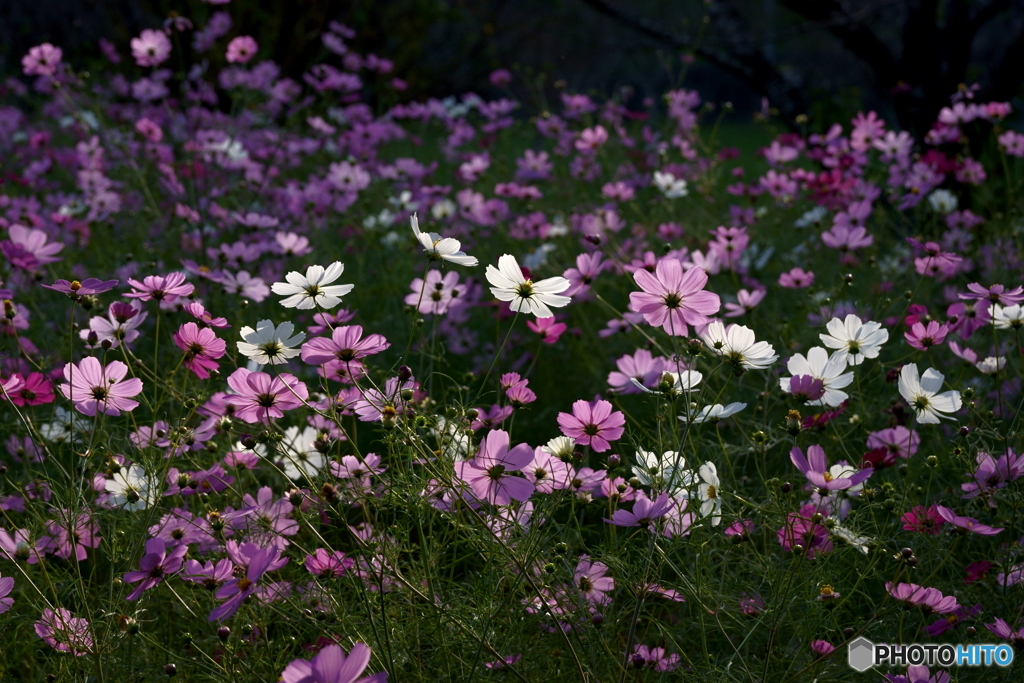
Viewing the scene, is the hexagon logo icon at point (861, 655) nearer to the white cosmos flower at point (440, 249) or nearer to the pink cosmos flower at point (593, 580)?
the pink cosmos flower at point (593, 580)

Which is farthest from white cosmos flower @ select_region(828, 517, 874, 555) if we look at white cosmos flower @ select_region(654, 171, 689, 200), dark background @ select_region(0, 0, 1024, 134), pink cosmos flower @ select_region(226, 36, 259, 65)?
pink cosmos flower @ select_region(226, 36, 259, 65)

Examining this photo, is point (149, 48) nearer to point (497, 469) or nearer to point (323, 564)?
point (323, 564)

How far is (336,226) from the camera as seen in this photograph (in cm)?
320

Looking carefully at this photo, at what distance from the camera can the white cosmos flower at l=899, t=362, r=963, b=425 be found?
1252 mm

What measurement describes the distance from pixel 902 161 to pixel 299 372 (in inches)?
79.8

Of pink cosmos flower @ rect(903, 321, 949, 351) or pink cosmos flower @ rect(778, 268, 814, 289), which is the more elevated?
pink cosmos flower @ rect(903, 321, 949, 351)

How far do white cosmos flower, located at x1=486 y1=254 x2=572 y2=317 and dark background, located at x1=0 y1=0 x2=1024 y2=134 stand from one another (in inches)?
96.3

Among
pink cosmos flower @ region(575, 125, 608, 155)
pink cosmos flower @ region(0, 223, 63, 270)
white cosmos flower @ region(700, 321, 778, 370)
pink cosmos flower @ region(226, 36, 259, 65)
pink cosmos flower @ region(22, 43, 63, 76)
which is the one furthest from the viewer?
pink cosmos flower @ region(575, 125, 608, 155)

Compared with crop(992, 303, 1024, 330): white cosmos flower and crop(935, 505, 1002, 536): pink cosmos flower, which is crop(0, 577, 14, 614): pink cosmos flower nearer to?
crop(935, 505, 1002, 536): pink cosmos flower

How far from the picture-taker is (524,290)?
1.11 meters

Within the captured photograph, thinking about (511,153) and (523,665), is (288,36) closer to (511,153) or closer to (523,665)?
(511,153)

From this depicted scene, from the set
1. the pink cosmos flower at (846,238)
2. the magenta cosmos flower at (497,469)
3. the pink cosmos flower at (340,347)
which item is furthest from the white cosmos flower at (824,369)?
the pink cosmos flower at (846,238)

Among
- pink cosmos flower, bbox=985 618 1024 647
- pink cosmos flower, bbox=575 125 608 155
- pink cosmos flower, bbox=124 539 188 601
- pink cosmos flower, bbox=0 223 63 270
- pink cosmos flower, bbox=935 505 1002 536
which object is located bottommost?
pink cosmos flower, bbox=985 618 1024 647

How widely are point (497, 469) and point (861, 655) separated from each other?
0.54 metres
